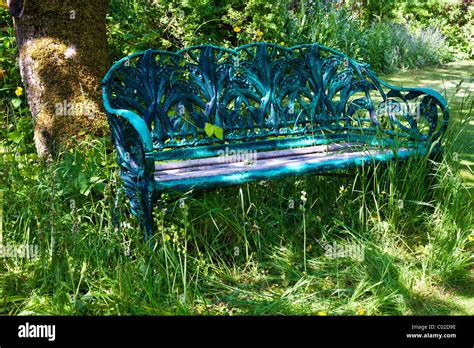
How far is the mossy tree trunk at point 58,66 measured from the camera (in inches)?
167

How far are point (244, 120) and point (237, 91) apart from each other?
0.21 m

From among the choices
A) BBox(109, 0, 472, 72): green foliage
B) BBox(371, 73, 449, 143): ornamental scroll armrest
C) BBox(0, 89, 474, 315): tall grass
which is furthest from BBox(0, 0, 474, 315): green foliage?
BBox(109, 0, 472, 72): green foliage

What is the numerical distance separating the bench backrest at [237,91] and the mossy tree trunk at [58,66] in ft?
0.92

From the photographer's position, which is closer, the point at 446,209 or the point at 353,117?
the point at 446,209

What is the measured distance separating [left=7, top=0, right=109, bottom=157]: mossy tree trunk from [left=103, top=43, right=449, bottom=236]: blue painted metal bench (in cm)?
37

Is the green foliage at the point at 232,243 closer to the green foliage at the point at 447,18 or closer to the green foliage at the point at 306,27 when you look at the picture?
the green foliage at the point at 306,27

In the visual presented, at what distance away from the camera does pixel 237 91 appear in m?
4.37

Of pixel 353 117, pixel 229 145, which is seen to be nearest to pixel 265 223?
pixel 229 145

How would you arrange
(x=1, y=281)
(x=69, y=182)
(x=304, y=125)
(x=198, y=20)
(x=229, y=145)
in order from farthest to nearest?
(x=198, y=20) → (x=304, y=125) → (x=229, y=145) → (x=69, y=182) → (x=1, y=281)

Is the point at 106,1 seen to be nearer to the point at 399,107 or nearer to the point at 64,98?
the point at 64,98

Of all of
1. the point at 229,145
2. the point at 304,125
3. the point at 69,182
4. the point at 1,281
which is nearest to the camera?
the point at 1,281

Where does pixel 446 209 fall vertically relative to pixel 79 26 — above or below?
below

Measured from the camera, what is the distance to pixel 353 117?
4832 millimetres

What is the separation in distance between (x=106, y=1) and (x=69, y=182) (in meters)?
1.57
